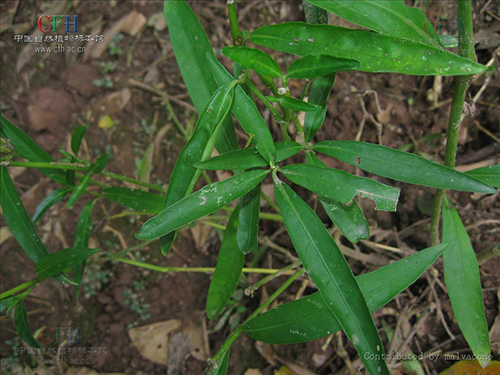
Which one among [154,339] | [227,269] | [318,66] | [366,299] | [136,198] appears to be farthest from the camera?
[154,339]

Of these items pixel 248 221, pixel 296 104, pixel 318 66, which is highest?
pixel 318 66

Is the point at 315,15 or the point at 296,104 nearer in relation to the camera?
the point at 296,104

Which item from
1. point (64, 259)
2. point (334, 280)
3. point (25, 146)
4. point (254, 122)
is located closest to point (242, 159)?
point (254, 122)

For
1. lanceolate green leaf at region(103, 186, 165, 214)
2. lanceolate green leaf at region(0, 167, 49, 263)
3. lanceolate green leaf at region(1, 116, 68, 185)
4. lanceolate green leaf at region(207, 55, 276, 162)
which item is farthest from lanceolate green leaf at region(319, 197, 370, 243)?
lanceolate green leaf at region(0, 167, 49, 263)

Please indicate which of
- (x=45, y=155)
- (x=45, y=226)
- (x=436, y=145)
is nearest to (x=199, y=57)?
(x=45, y=155)

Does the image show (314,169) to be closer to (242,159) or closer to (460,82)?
(242,159)

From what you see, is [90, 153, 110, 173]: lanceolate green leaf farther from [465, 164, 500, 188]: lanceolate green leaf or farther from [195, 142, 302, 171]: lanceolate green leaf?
[465, 164, 500, 188]: lanceolate green leaf

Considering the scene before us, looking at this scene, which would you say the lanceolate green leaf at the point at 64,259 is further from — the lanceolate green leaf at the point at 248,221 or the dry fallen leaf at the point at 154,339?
the dry fallen leaf at the point at 154,339
